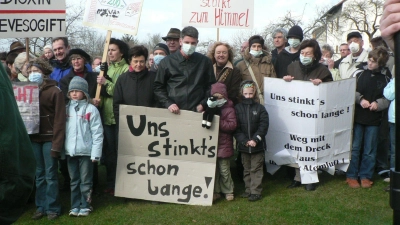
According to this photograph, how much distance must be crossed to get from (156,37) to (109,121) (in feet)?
149

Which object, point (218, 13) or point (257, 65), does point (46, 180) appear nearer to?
point (257, 65)

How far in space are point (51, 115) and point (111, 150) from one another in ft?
3.67

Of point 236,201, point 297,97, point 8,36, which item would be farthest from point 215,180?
point 8,36

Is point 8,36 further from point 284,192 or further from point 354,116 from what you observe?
point 354,116

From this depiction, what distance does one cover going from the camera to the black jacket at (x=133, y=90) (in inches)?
257

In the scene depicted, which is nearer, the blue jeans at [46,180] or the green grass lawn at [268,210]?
the green grass lawn at [268,210]

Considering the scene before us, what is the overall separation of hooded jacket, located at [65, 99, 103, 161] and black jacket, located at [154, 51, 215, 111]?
0.92 metres

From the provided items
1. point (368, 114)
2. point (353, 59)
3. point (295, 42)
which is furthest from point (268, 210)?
point (353, 59)

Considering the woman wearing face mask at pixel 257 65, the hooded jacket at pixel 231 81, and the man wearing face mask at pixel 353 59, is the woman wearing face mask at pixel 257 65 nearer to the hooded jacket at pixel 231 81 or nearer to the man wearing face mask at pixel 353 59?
the hooded jacket at pixel 231 81

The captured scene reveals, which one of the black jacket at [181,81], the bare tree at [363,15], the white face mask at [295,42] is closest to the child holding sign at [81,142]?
the black jacket at [181,81]

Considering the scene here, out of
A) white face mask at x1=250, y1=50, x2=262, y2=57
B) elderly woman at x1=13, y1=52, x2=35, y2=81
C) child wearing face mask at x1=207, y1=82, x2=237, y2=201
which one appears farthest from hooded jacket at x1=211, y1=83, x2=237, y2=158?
elderly woman at x1=13, y1=52, x2=35, y2=81

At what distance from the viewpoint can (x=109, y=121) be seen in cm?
678

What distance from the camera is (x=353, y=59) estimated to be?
8570mm

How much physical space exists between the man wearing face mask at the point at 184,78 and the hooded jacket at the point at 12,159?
4.27 meters
